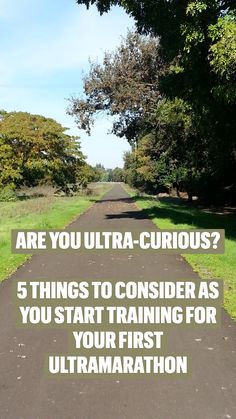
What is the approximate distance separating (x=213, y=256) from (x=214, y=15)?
6.97m

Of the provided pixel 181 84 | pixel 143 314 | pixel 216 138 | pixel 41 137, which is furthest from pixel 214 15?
pixel 41 137

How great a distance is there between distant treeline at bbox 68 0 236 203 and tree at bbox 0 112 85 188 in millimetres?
10858

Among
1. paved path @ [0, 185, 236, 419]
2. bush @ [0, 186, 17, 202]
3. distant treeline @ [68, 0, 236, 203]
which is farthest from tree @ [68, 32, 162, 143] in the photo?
paved path @ [0, 185, 236, 419]

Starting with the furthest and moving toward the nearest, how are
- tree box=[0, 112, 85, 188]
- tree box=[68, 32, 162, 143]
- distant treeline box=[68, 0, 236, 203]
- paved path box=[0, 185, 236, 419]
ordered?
tree box=[0, 112, 85, 188] → tree box=[68, 32, 162, 143] → distant treeline box=[68, 0, 236, 203] → paved path box=[0, 185, 236, 419]

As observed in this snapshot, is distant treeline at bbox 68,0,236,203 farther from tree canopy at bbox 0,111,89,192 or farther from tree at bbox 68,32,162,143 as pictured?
tree canopy at bbox 0,111,89,192

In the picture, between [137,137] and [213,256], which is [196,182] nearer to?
[137,137]

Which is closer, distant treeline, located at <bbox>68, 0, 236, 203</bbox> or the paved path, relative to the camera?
the paved path

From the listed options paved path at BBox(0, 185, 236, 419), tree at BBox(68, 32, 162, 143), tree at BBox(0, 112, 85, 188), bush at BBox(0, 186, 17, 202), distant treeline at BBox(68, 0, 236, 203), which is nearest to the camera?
paved path at BBox(0, 185, 236, 419)

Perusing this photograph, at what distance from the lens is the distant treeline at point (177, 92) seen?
1334 centimetres

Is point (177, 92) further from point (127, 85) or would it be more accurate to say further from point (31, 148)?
point (31, 148)

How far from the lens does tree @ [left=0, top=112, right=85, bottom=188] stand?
46.1m

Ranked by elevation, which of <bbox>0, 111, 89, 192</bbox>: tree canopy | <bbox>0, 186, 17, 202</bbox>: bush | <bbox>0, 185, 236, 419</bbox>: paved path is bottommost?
<bbox>0, 186, 17, 202</bbox>: bush

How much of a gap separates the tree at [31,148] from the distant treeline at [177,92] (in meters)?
10.9

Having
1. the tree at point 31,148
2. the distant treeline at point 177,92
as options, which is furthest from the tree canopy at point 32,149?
the distant treeline at point 177,92
